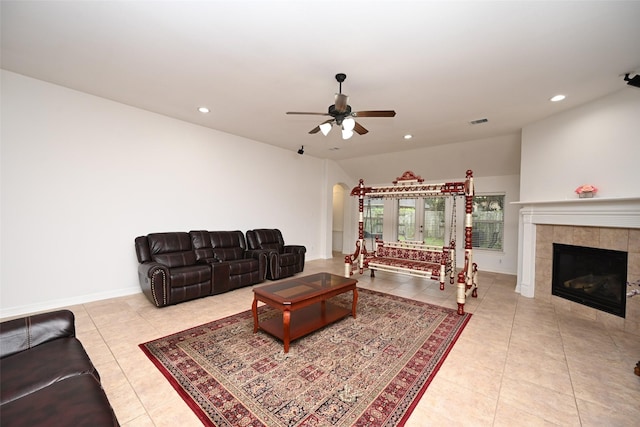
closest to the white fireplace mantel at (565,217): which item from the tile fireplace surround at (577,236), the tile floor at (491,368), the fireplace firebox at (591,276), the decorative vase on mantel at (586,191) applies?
the tile fireplace surround at (577,236)

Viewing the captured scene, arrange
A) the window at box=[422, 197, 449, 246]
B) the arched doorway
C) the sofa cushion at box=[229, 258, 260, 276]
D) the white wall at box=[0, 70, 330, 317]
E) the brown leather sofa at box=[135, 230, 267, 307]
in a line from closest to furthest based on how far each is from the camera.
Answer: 1. the white wall at box=[0, 70, 330, 317]
2. the brown leather sofa at box=[135, 230, 267, 307]
3. the sofa cushion at box=[229, 258, 260, 276]
4. the window at box=[422, 197, 449, 246]
5. the arched doorway

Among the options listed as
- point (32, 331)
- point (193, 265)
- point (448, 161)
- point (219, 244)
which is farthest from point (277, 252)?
point (448, 161)

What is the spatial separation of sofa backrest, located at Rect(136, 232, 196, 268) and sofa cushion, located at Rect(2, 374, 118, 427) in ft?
9.33

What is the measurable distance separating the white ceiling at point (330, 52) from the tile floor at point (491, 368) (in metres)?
2.86

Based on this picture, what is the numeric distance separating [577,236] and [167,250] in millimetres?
6073

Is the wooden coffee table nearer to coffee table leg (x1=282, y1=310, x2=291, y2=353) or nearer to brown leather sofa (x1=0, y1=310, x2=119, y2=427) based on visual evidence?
coffee table leg (x1=282, y1=310, x2=291, y2=353)

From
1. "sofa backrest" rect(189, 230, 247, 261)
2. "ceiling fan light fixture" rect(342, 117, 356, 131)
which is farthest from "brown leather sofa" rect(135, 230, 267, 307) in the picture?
"ceiling fan light fixture" rect(342, 117, 356, 131)

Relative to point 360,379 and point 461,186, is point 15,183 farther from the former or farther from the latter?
point 461,186

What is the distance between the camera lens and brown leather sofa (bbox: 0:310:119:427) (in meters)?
1.06

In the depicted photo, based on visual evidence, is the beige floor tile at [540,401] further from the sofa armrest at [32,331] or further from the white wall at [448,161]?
the white wall at [448,161]

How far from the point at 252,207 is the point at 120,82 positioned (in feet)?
10.1

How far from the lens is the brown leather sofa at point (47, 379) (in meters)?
1.06

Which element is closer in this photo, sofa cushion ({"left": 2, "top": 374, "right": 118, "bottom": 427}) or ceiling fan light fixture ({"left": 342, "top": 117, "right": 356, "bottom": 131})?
sofa cushion ({"left": 2, "top": 374, "right": 118, "bottom": 427})

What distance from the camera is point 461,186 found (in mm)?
3912
